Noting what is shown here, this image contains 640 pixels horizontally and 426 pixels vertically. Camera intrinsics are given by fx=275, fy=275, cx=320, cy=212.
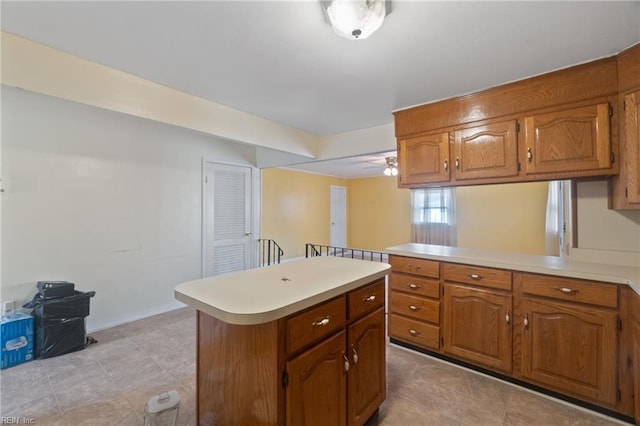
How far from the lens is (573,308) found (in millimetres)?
1784

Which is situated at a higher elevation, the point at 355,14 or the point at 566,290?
the point at 355,14

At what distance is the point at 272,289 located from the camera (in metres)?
1.35

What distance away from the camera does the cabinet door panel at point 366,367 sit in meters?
1.44

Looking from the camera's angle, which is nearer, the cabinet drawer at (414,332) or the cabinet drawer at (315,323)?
the cabinet drawer at (315,323)

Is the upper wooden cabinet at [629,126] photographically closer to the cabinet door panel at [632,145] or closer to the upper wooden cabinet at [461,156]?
the cabinet door panel at [632,145]

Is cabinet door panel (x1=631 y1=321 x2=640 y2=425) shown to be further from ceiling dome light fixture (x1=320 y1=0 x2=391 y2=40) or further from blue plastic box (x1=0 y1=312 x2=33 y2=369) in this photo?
blue plastic box (x1=0 y1=312 x2=33 y2=369)

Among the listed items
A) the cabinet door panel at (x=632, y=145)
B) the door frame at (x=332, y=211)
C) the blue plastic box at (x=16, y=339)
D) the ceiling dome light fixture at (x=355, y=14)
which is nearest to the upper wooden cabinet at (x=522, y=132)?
the cabinet door panel at (x=632, y=145)

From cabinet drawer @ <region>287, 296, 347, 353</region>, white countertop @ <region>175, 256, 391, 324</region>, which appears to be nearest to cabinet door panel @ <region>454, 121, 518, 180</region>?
white countertop @ <region>175, 256, 391, 324</region>

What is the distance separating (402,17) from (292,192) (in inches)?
208

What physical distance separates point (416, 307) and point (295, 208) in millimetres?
4552

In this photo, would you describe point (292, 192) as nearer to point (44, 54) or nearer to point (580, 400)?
point (44, 54)

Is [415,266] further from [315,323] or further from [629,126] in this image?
[629,126]

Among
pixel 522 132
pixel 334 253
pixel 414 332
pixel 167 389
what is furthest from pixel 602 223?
pixel 334 253

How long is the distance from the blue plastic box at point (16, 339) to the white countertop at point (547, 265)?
11.0 ft
